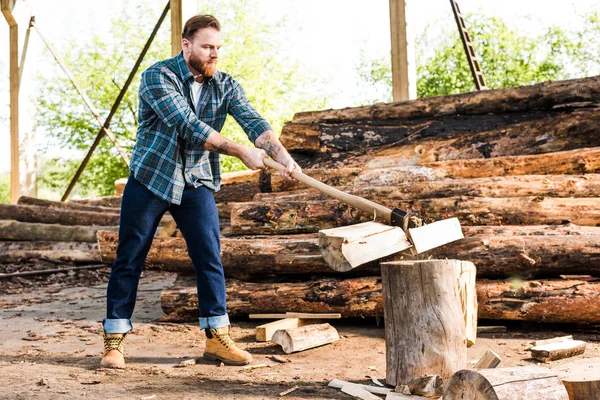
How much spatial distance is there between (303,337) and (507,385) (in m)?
1.91

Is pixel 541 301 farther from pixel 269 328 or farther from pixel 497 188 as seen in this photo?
pixel 269 328

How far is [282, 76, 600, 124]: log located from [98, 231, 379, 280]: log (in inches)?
70.7

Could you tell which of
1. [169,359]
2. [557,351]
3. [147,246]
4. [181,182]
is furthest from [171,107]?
[557,351]

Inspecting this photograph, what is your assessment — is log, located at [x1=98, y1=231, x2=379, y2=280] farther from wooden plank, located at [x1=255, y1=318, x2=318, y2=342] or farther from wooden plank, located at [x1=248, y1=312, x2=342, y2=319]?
wooden plank, located at [x1=255, y1=318, x2=318, y2=342]

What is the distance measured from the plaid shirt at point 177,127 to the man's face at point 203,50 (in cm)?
8

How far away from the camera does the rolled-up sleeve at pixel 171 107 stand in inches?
143

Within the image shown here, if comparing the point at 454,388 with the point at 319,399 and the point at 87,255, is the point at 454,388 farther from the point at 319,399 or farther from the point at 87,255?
the point at 87,255

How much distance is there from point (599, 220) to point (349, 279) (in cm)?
187

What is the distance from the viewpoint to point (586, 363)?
3191 mm

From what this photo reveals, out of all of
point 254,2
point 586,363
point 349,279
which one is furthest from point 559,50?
point 586,363

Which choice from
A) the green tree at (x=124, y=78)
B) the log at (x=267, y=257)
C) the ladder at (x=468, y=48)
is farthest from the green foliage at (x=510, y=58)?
the log at (x=267, y=257)

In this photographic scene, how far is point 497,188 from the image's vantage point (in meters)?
5.18

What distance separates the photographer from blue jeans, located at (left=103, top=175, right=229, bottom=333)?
3.82 m

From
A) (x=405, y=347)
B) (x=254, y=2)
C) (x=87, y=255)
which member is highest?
(x=254, y=2)
